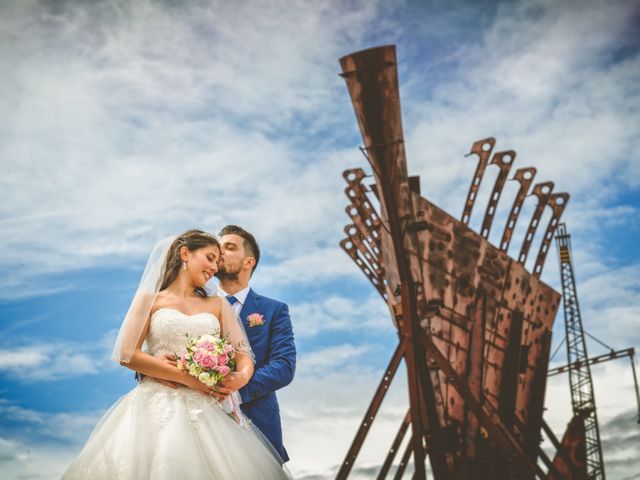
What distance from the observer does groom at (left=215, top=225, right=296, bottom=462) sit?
376 centimetres

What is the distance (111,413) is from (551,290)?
8.48 metres

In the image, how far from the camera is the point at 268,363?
3834 millimetres

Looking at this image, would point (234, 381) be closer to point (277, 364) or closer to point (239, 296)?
point (277, 364)

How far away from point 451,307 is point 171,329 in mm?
5270

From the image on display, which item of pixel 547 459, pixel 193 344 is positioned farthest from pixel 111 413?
pixel 547 459

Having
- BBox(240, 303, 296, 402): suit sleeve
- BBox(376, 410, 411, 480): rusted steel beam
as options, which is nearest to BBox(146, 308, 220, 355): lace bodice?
BBox(240, 303, 296, 402): suit sleeve

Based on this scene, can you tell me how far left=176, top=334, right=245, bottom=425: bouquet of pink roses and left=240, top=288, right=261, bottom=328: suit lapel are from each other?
2.03ft

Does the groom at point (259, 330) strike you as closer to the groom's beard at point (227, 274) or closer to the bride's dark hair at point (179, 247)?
the groom's beard at point (227, 274)

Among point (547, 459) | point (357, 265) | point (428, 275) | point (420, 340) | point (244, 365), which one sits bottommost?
point (547, 459)

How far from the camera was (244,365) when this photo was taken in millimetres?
3557

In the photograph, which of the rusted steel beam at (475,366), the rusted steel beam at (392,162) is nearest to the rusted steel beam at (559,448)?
the rusted steel beam at (475,366)

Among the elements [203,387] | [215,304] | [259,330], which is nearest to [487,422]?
[259,330]

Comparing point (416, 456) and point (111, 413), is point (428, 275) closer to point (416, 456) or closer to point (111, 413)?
point (416, 456)

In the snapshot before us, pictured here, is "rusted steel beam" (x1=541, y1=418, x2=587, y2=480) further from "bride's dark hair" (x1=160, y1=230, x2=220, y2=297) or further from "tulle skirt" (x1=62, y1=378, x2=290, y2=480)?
"bride's dark hair" (x1=160, y1=230, x2=220, y2=297)
